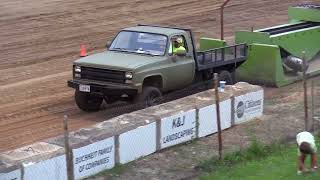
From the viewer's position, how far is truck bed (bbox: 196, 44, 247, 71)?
18.5m

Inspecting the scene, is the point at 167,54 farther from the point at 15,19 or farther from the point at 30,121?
the point at 15,19

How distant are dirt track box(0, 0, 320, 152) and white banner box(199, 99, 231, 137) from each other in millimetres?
2763

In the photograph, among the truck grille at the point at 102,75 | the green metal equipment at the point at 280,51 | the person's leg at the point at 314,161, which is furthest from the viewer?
the green metal equipment at the point at 280,51

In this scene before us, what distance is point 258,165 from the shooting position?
1312 cm

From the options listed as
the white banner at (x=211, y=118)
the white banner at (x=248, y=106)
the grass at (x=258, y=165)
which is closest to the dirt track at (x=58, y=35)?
the white banner at (x=211, y=118)

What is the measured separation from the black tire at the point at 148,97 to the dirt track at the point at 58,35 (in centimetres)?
102

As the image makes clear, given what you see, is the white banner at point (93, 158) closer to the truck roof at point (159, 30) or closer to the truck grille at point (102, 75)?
the truck grille at point (102, 75)

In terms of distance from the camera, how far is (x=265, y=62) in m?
20.8

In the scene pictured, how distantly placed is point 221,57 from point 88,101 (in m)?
3.92

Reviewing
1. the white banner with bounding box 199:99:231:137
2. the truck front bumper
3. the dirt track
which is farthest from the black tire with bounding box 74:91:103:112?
the white banner with bounding box 199:99:231:137

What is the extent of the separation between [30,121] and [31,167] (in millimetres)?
5423

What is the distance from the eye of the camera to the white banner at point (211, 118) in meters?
15.2

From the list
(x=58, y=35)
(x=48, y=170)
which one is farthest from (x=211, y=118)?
(x=58, y=35)

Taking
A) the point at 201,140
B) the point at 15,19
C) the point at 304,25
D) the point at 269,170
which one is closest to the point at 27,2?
the point at 15,19
